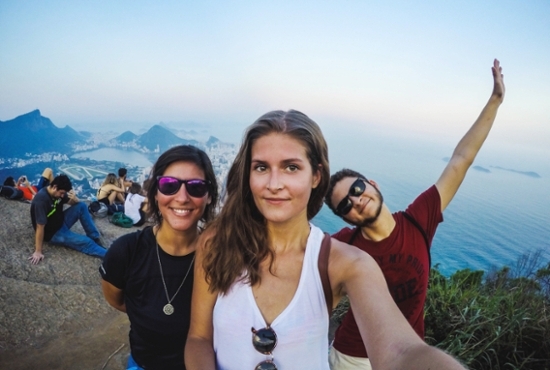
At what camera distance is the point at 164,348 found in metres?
2.21

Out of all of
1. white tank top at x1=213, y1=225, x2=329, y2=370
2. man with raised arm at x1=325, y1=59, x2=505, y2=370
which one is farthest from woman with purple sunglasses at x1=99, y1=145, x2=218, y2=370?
man with raised arm at x1=325, y1=59, x2=505, y2=370

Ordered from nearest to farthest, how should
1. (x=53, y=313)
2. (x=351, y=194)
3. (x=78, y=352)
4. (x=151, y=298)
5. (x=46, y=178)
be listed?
(x=151, y=298) → (x=351, y=194) → (x=78, y=352) → (x=53, y=313) → (x=46, y=178)

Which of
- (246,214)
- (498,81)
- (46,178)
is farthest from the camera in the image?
(46,178)

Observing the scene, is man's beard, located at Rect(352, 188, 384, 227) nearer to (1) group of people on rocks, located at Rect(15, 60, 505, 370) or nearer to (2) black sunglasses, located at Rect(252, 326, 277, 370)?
(1) group of people on rocks, located at Rect(15, 60, 505, 370)

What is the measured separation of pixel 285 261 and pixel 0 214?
360 inches

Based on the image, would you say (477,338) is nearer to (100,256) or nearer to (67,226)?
(100,256)

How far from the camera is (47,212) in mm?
6371

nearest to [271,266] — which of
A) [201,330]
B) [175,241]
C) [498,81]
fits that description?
[201,330]

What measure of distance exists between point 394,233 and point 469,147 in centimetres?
132

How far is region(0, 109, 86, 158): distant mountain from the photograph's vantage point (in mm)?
28334

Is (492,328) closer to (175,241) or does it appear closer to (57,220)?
(175,241)

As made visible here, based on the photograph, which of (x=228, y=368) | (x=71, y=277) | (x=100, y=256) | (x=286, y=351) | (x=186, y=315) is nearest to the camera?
(x=286, y=351)

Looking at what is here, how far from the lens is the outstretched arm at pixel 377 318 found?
112 cm

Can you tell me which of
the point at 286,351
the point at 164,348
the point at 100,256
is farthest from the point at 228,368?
the point at 100,256
